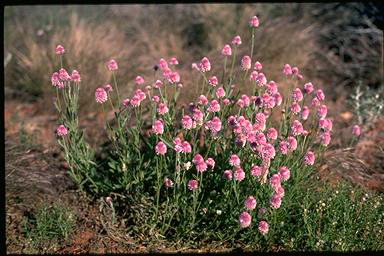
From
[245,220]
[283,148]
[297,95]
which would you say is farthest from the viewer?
[297,95]

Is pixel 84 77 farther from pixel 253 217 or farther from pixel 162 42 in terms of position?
pixel 253 217

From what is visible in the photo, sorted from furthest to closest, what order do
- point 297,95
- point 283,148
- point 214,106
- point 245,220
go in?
point 297,95
point 214,106
point 283,148
point 245,220

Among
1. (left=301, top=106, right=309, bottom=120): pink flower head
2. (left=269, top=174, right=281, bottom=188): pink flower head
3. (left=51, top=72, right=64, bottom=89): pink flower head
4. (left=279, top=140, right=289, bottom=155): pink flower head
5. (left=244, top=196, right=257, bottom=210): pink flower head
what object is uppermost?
(left=51, top=72, right=64, bottom=89): pink flower head

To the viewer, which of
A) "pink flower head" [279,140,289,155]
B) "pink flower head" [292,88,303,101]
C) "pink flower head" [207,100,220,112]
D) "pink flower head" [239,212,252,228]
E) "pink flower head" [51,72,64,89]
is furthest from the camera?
"pink flower head" [51,72,64,89]

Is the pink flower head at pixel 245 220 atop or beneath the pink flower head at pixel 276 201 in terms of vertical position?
beneath

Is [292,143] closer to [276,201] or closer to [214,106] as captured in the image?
[276,201]

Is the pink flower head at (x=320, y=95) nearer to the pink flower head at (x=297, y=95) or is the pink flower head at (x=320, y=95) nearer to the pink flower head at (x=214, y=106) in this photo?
the pink flower head at (x=297, y=95)

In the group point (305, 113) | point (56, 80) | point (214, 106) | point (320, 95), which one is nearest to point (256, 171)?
point (214, 106)

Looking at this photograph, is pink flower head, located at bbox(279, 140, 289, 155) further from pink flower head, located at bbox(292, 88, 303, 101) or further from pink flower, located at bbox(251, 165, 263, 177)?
pink flower head, located at bbox(292, 88, 303, 101)

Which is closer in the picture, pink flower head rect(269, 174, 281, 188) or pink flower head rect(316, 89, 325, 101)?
pink flower head rect(269, 174, 281, 188)

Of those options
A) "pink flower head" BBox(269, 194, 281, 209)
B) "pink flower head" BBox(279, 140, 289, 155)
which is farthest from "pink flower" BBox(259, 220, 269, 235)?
"pink flower head" BBox(279, 140, 289, 155)

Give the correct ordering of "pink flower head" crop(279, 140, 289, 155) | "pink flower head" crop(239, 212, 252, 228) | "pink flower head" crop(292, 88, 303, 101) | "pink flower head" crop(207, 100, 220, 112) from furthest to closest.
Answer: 1. "pink flower head" crop(292, 88, 303, 101)
2. "pink flower head" crop(207, 100, 220, 112)
3. "pink flower head" crop(279, 140, 289, 155)
4. "pink flower head" crop(239, 212, 252, 228)

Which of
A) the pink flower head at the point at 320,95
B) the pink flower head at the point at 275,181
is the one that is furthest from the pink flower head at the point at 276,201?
the pink flower head at the point at 320,95

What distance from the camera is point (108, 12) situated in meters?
9.19
